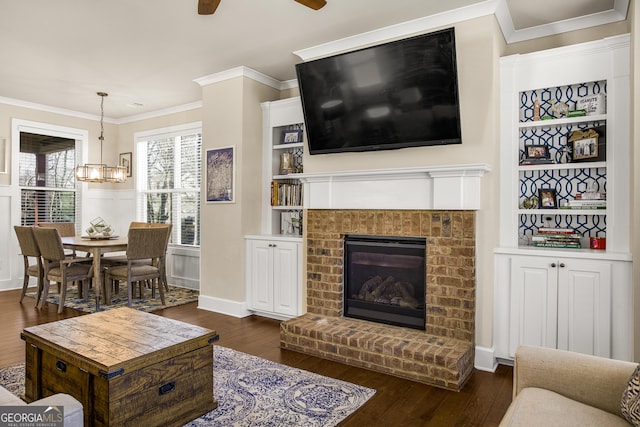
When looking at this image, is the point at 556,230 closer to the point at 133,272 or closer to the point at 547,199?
the point at 547,199

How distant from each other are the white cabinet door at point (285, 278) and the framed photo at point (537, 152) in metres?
2.18

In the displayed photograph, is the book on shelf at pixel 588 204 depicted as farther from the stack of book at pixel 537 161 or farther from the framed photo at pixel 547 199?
the stack of book at pixel 537 161

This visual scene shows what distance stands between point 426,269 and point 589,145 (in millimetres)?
1468

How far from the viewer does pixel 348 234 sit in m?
3.62

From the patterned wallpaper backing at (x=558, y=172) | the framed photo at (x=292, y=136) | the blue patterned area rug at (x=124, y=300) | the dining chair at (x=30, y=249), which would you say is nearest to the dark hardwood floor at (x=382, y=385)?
the blue patterned area rug at (x=124, y=300)

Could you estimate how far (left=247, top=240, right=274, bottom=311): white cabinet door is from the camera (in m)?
4.24

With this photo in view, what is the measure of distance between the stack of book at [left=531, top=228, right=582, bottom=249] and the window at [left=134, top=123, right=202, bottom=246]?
428cm

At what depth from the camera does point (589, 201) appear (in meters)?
2.99

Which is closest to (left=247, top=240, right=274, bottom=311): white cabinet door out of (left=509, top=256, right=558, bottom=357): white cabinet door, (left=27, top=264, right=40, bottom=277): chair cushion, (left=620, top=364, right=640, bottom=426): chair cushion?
(left=509, top=256, right=558, bottom=357): white cabinet door

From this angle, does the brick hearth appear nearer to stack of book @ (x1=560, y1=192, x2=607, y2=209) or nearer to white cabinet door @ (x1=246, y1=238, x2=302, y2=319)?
white cabinet door @ (x1=246, y1=238, x2=302, y2=319)

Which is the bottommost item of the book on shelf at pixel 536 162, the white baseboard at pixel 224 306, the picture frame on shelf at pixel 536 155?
the white baseboard at pixel 224 306

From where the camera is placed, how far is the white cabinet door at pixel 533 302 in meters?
2.84

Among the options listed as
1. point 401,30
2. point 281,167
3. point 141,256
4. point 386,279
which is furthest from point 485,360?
point 141,256

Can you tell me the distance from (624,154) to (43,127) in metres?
6.93
